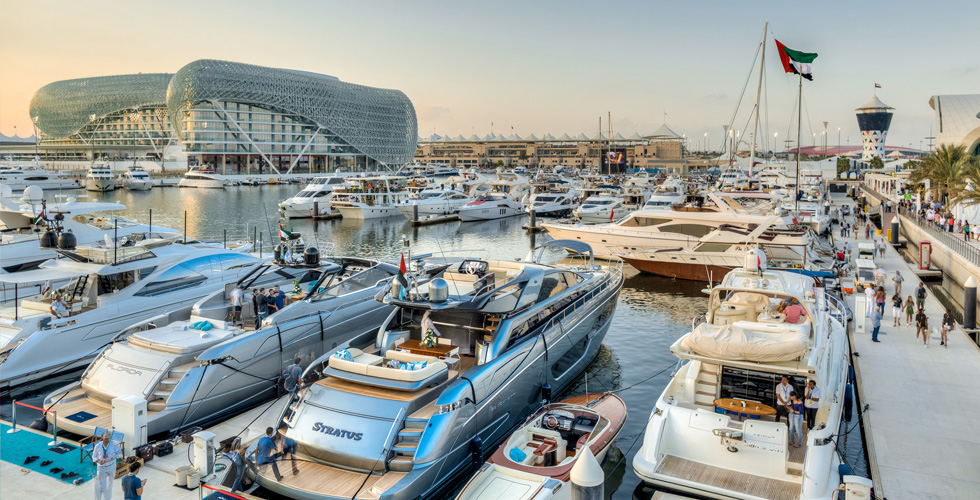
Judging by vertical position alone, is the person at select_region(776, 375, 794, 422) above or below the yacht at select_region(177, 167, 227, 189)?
below

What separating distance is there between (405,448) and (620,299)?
17.8 m

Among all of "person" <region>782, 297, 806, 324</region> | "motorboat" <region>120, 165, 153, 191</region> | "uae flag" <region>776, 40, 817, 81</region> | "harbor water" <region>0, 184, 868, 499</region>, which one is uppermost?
"uae flag" <region>776, 40, 817, 81</region>

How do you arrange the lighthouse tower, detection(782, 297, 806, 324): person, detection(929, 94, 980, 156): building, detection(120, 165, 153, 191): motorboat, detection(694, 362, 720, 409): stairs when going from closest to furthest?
detection(694, 362, 720, 409): stairs < detection(782, 297, 806, 324): person < detection(929, 94, 980, 156): building < detection(120, 165, 153, 191): motorboat < the lighthouse tower

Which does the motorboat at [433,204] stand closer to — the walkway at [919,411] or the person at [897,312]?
the person at [897,312]

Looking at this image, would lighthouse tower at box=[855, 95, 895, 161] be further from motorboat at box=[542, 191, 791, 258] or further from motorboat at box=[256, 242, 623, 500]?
motorboat at box=[256, 242, 623, 500]

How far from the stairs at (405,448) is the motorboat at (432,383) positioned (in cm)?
1

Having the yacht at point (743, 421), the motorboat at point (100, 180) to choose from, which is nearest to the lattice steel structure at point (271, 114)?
the motorboat at point (100, 180)

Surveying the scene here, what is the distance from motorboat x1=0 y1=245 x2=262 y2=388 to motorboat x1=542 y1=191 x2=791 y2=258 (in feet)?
58.9

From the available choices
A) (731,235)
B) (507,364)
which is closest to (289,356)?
(507,364)

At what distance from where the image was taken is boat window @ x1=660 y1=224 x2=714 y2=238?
30.2 m

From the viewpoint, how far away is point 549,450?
10.3m

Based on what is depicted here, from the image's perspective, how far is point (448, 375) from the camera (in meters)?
11.3

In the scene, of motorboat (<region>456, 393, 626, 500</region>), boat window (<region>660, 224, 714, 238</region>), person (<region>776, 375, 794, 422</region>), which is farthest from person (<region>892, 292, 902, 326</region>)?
motorboat (<region>456, 393, 626, 500</region>)

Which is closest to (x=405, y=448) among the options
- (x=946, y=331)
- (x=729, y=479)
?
(x=729, y=479)
